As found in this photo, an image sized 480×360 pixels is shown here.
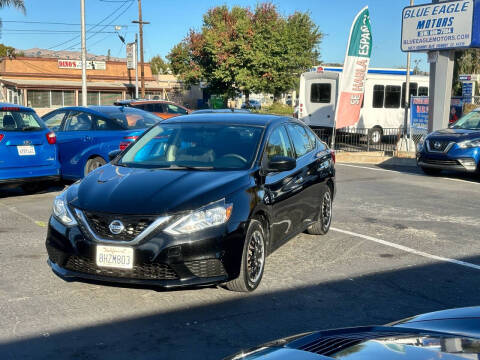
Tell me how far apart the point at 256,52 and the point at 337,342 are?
42292 millimetres

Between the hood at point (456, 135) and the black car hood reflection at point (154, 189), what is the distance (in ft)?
31.3

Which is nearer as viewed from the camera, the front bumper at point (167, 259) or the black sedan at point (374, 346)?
the black sedan at point (374, 346)

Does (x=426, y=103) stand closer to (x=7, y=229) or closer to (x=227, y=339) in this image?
(x=7, y=229)

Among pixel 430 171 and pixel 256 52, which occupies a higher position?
pixel 256 52

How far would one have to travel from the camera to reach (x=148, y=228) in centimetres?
471

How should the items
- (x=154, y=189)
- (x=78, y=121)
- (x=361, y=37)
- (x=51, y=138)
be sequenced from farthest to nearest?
(x=361, y=37)
(x=78, y=121)
(x=51, y=138)
(x=154, y=189)

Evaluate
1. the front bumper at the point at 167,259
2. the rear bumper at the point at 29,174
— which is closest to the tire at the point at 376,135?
the rear bumper at the point at 29,174

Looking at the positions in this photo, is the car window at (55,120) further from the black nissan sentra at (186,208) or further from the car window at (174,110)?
the car window at (174,110)

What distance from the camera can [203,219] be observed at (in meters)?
4.82

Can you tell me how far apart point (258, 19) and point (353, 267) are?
140 ft

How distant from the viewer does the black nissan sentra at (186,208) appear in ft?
15.5

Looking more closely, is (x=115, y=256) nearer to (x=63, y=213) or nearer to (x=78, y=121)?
(x=63, y=213)

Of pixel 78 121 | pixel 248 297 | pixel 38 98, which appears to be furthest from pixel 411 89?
pixel 38 98

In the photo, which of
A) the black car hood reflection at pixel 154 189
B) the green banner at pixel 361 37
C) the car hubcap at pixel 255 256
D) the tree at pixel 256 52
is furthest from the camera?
the tree at pixel 256 52
